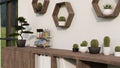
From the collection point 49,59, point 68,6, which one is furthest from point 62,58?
point 68,6

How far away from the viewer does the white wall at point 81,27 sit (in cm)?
203

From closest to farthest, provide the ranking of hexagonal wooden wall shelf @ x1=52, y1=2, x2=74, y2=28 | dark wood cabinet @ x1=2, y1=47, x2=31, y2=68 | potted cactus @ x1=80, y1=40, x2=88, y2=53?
potted cactus @ x1=80, y1=40, x2=88, y2=53 → hexagonal wooden wall shelf @ x1=52, y1=2, x2=74, y2=28 → dark wood cabinet @ x1=2, y1=47, x2=31, y2=68

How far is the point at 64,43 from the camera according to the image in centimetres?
257

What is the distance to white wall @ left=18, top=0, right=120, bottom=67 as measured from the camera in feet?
6.66

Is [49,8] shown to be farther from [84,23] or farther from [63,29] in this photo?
[84,23]

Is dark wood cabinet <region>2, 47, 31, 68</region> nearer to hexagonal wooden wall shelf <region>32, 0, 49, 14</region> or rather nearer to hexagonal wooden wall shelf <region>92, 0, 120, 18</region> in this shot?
hexagonal wooden wall shelf <region>32, 0, 49, 14</region>

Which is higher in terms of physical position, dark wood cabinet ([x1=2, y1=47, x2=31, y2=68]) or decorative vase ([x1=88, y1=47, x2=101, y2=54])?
decorative vase ([x1=88, y1=47, x2=101, y2=54])

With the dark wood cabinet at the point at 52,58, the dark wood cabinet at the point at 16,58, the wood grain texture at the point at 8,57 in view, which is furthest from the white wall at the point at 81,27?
the wood grain texture at the point at 8,57

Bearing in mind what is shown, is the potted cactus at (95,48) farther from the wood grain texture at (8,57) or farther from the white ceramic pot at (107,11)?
the wood grain texture at (8,57)

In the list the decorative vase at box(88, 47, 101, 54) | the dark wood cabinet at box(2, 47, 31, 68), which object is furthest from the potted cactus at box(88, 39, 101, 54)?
the dark wood cabinet at box(2, 47, 31, 68)

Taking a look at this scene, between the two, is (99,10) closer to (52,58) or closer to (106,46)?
(106,46)

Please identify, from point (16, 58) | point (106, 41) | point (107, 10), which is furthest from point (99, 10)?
point (16, 58)

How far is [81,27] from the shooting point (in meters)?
2.35

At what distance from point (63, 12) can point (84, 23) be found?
1.12ft
